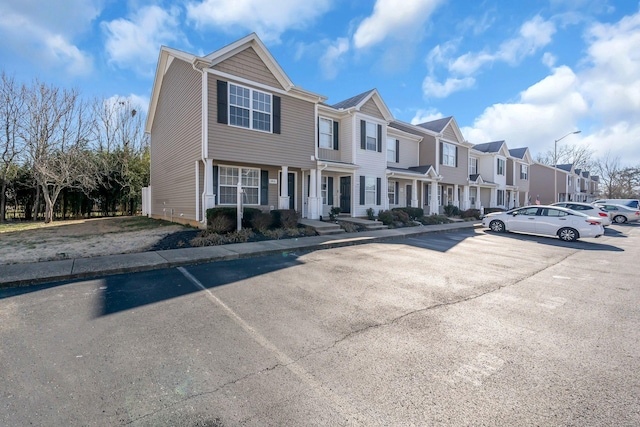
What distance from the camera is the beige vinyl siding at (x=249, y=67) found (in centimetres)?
1208

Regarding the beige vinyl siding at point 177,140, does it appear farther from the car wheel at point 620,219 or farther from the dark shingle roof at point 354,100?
the car wheel at point 620,219

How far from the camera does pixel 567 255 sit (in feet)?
30.6

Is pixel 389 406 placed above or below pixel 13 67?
below

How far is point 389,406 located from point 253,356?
1510 mm

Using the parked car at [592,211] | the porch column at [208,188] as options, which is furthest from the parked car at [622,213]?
the porch column at [208,188]

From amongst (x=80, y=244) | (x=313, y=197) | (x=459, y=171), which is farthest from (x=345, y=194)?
Result: (x=459, y=171)

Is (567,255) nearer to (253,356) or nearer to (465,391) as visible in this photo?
(465,391)

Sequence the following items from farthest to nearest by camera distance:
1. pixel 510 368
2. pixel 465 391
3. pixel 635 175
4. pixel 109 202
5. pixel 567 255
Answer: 1. pixel 635 175
2. pixel 109 202
3. pixel 567 255
4. pixel 510 368
5. pixel 465 391

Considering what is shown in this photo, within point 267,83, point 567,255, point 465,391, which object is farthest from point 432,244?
point 267,83

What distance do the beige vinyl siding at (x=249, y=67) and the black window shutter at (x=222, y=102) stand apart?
0.60 m

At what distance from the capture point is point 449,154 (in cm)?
2416

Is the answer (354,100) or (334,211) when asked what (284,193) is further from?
(354,100)

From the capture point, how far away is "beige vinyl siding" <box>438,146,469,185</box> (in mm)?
23672

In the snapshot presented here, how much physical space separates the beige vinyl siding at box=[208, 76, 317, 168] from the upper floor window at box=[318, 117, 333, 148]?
1674mm
